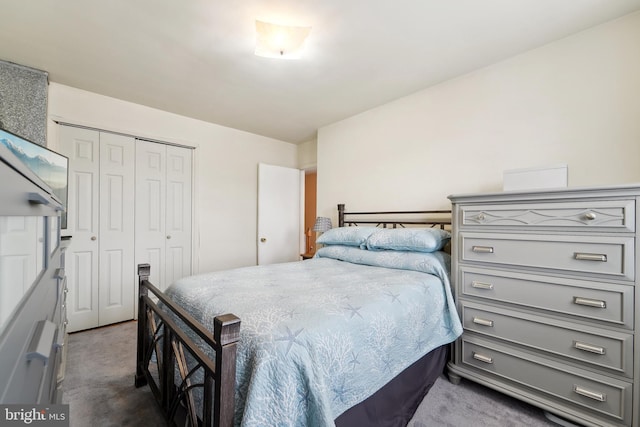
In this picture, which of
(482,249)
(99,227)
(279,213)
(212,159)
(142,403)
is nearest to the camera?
(142,403)

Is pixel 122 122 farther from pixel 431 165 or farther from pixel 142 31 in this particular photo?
pixel 431 165

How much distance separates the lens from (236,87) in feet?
8.75

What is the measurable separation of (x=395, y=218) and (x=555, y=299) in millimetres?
1581

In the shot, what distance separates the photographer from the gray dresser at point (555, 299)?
4.44 ft

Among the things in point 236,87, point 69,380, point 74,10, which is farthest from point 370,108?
point 69,380

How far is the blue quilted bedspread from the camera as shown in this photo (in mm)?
937

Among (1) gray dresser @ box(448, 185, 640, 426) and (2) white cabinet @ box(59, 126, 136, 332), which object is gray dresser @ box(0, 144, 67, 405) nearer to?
(1) gray dresser @ box(448, 185, 640, 426)

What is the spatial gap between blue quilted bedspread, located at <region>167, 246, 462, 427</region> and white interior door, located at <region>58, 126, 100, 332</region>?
184cm

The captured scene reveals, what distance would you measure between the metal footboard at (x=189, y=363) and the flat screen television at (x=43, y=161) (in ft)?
3.40

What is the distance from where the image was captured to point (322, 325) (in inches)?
44.5

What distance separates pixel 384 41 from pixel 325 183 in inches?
79.8

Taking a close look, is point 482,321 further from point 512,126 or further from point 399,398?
point 512,126

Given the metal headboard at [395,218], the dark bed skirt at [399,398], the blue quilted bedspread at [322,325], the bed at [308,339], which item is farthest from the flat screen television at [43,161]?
the metal headboard at [395,218]

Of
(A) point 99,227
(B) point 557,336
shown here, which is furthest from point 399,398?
(A) point 99,227
